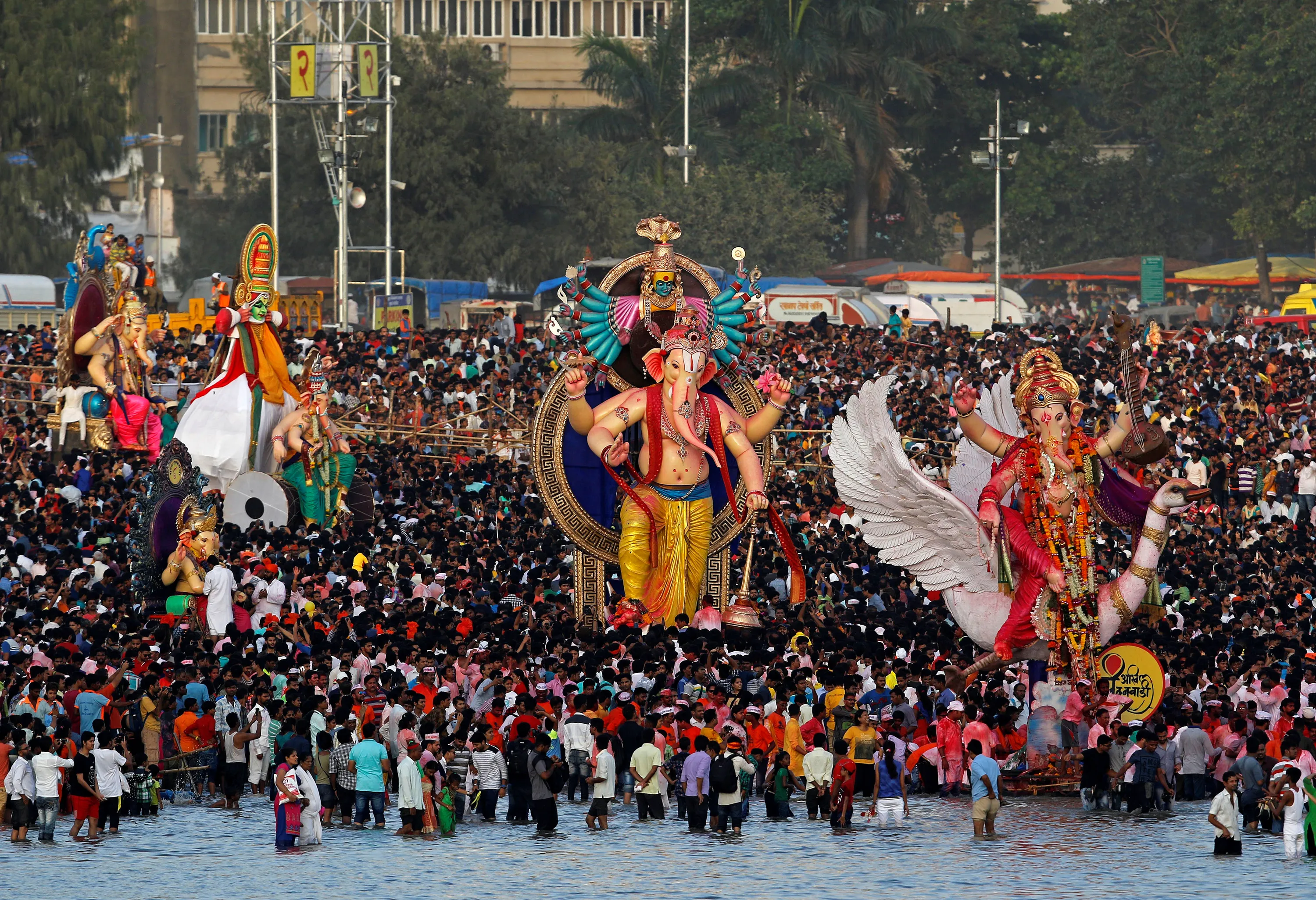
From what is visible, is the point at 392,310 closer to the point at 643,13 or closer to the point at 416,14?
the point at 416,14

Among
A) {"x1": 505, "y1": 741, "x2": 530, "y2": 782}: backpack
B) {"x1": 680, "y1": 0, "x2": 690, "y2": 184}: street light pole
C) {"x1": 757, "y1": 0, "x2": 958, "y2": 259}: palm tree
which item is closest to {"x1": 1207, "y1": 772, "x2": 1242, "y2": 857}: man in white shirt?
{"x1": 505, "y1": 741, "x2": 530, "y2": 782}: backpack

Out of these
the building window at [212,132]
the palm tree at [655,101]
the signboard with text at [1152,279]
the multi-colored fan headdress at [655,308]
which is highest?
the building window at [212,132]

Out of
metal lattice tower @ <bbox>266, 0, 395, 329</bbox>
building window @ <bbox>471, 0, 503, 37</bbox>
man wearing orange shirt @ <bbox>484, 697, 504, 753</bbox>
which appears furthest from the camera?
building window @ <bbox>471, 0, 503, 37</bbox>

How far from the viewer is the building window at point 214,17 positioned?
227ft

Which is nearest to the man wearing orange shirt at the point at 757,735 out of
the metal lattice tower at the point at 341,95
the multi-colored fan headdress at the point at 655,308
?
the multi-colored fan headdress at the point at 655,308

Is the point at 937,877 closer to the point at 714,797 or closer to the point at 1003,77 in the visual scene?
the point at 714,797

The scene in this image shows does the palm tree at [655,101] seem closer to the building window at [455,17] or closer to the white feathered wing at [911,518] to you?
the building window at [455,17]

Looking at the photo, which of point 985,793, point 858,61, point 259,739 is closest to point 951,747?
point 985,793

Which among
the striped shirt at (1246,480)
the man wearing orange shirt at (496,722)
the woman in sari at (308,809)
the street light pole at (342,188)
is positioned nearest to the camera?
the woman in sari at (308,809)

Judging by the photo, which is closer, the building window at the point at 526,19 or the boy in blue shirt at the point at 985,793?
the boy in blue shirt at the point at 985,793

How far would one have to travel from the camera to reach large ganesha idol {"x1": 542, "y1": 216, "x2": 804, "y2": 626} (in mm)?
20250

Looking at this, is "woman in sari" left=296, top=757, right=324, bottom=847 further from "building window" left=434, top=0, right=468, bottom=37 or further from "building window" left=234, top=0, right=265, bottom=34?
"building window" left=434, top=0, right=468, bottom=37

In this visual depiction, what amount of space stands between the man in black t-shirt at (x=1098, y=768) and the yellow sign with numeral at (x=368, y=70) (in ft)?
101

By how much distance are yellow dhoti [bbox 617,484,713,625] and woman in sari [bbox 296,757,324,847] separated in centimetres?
536
